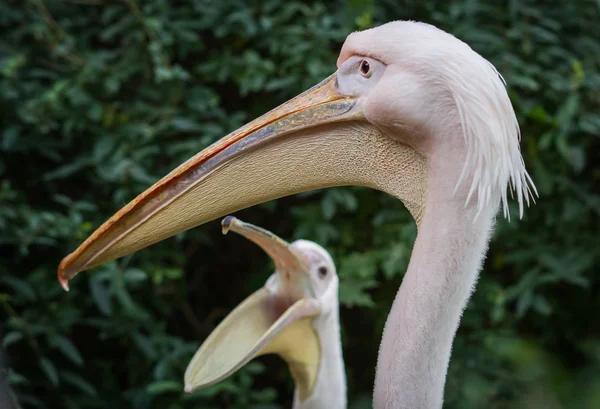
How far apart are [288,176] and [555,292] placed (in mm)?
2323

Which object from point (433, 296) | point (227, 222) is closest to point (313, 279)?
point (227, 222)

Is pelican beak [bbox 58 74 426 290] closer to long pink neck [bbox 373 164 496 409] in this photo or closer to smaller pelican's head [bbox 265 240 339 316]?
long pink neck [bbox 373 164 496 409]

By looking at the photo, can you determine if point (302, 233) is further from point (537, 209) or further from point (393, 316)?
point (393, 316)

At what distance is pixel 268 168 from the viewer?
1.43 metres

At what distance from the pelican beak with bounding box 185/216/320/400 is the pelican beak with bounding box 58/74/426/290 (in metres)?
0.59

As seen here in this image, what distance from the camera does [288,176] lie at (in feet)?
4.71

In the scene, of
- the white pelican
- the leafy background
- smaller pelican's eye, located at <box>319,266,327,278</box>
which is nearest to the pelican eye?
smaller pelican's eye, located at <box>319,266,327,278</box>

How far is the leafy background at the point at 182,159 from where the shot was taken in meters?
2.76

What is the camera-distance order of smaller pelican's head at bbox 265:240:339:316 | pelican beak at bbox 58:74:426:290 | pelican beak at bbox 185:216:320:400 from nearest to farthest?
pelican beak at bbox 58:74:426:290 < pelican beak at bbox 185:216:320:400 < smaller pelican's head at bbox 265:240:339:316

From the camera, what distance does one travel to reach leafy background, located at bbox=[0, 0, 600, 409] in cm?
276

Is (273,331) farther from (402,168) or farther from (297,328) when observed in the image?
(402,168)

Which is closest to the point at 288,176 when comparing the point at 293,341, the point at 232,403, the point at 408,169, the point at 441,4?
the point at 408,169

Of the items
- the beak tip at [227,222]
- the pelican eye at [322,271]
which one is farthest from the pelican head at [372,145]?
the pelican eye at [322,271]

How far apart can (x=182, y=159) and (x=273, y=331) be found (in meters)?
0.98
